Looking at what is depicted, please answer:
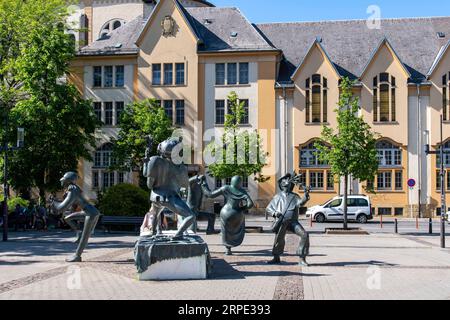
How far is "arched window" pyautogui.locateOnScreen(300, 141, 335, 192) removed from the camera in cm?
4375

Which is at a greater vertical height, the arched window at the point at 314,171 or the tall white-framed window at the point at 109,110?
the tall white-framed window at the point at 109,110

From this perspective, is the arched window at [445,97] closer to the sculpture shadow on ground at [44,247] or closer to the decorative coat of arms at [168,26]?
the decorative coat of arms at [168,26]

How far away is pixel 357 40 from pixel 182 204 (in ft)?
120

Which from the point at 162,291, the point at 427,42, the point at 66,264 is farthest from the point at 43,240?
the point at 427,42

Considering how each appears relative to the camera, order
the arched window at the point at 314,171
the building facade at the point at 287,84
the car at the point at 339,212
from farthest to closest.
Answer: the arched window at the point at 314,171 → the building facade at the point at 287,84 → the car at the point at 339,212

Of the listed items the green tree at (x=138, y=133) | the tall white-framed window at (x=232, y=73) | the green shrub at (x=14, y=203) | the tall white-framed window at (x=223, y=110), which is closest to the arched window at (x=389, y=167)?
the tall white-framed window at (x=223, y=110)

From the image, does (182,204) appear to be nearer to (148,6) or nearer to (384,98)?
(384,98)

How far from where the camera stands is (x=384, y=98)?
1715 inches

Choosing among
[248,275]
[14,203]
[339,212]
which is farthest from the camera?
[339,212]

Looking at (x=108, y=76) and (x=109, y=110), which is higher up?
(x=108, y=76)

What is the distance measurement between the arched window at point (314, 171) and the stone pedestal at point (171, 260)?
31783mm

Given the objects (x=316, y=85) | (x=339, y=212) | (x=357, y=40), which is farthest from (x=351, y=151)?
(x=357, y=40)

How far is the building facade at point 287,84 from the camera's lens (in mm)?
43250
